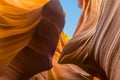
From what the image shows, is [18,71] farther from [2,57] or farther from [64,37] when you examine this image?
[64,37]

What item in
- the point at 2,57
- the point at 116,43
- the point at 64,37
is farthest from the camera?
the point at 64,37

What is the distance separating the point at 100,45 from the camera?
0.91m

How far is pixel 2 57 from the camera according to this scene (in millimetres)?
1049

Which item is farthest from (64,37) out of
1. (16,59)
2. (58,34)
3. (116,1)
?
(116,1)

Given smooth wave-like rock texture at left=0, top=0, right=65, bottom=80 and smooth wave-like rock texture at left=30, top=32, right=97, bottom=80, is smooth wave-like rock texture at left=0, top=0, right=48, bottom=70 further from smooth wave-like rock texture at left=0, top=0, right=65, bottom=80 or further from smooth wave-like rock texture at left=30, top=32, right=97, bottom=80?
smooth wave-like rock texture at left=30, top=32, right=97, bottom=80

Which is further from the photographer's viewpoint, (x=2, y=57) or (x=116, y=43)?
(x=2, y=57)

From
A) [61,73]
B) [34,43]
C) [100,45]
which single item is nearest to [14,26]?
[34,43]

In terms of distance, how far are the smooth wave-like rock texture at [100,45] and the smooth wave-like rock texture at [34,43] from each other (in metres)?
0.10

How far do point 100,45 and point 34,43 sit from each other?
27cm

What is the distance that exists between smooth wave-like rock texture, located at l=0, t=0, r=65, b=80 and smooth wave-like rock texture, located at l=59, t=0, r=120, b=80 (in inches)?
3.9

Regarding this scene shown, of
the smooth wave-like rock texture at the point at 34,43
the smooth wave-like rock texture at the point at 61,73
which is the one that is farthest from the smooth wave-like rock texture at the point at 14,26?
the smooth wave-like rock texture at the point at 61,73

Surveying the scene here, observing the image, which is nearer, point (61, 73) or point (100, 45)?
point (100, 45)

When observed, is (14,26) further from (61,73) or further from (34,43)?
(61,73)

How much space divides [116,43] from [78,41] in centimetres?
13
